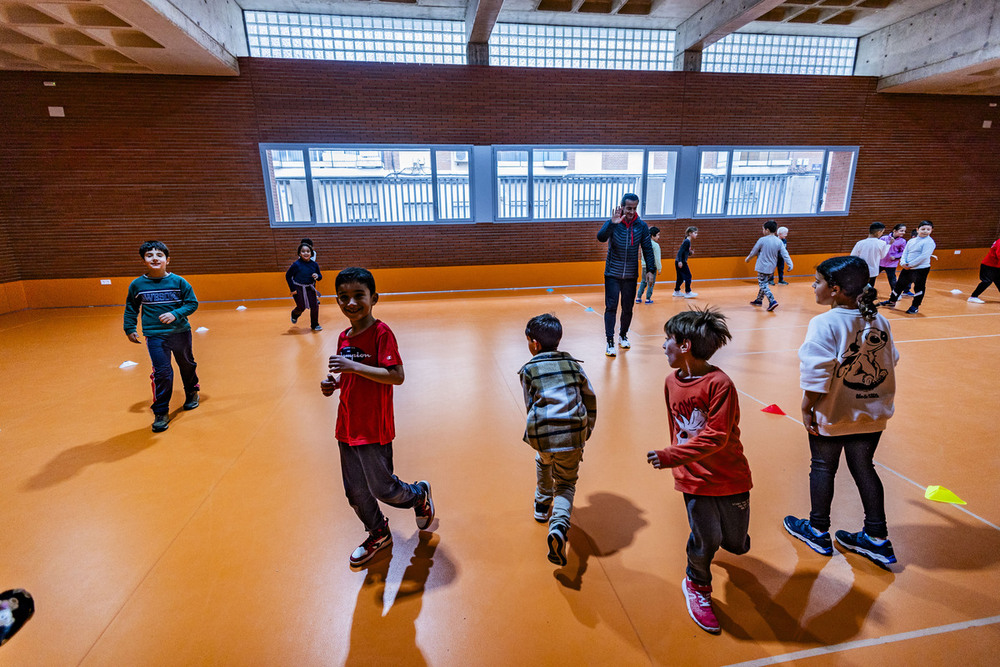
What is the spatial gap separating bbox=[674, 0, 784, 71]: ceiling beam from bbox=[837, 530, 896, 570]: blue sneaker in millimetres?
8532

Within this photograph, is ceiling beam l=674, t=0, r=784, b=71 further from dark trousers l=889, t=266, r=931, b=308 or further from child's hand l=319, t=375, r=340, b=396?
child's hand l=319, t=375, r=340, b=396

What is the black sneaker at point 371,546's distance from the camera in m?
2.20

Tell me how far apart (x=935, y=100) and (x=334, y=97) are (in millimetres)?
13497

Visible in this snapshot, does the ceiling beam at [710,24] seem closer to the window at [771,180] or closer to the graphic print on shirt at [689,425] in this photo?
the window at [771,180]

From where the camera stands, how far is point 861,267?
6.31ft

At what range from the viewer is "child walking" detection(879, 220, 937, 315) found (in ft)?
22.3

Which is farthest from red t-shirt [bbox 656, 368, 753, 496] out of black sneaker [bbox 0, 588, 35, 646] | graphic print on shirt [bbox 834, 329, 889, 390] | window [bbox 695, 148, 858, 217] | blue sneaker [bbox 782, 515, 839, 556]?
window [bbox 695, 148, 858, 217]

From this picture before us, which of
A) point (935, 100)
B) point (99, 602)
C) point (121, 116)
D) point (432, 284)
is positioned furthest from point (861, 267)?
point (935, 100)

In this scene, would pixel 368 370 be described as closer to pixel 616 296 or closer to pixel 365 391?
pixel 365 391

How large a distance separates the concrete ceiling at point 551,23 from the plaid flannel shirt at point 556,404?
694 cm

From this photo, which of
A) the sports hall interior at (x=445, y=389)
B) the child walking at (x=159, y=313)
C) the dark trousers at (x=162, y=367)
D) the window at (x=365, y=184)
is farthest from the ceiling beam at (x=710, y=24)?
the dark trousers at (x=162, y=367)

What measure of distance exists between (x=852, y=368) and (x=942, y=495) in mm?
1516

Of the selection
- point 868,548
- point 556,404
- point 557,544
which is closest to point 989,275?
point 868,548

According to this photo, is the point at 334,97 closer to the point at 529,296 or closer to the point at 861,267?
the point at 529,296
